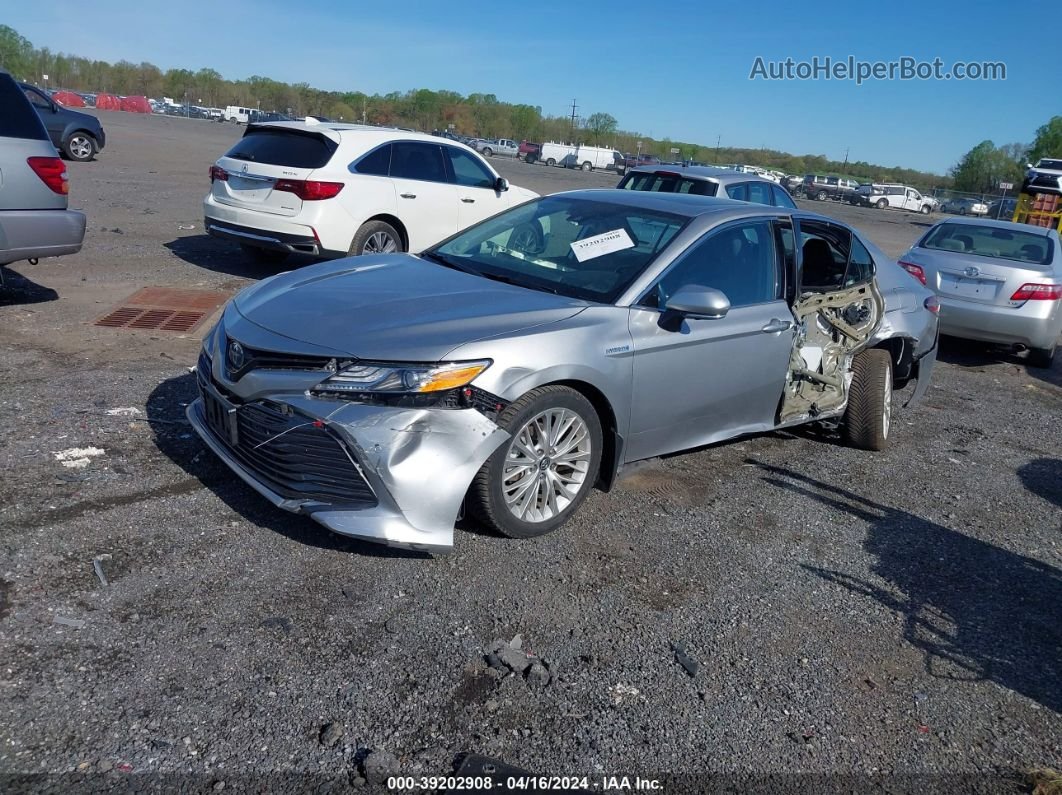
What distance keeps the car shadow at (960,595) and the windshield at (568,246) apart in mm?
1715

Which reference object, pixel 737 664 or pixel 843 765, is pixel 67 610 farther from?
pixel 843 765

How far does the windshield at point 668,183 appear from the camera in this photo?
1075cm

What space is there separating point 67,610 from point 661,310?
2999mm

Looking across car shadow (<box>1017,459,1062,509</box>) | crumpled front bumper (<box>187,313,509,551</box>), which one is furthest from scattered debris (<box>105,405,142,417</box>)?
car shadow (<box>1017,459,1062,509</box>)

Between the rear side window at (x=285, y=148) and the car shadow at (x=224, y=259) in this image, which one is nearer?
the rear side window at (x=285, y=148)

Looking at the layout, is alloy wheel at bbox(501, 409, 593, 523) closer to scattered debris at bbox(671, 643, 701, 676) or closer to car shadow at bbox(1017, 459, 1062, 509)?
scattered debris at bbox(671, 643, 701, 676)

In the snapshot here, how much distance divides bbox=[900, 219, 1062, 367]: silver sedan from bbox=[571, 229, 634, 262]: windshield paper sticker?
5982 mm

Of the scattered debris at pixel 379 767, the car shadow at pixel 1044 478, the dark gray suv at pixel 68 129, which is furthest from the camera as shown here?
the dark gray suv at pixel 68 129

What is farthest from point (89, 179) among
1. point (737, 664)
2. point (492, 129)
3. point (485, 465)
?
point (492, 129)

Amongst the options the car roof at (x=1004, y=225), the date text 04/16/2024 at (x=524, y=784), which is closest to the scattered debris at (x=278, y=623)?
the date text 04/16/2024 at (x=524, y=784)

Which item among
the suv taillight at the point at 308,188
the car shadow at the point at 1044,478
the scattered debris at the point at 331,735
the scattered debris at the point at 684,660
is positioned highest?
the suv taillight at the point at 308,188

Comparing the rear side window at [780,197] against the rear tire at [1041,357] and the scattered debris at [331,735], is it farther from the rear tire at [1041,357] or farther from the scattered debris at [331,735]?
the scattered debris at [331,735]

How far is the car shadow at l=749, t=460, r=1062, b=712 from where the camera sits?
12.2ft

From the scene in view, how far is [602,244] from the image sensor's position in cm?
496
